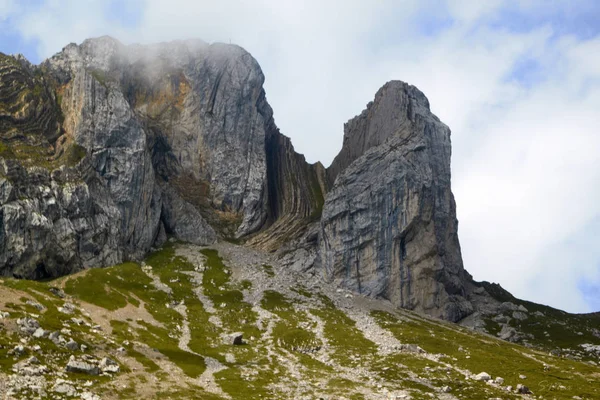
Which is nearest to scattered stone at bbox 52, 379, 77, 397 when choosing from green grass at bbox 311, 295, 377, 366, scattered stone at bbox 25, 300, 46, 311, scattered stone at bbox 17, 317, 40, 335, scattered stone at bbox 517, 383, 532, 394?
scattered stone at bbox 17, 317, 40, 335

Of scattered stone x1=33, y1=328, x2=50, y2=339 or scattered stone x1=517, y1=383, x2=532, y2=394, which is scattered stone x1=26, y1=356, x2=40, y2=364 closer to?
scattered stone x1=33, y1=328, x2=50, y2=339

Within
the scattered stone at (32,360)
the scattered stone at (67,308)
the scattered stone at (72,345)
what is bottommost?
the scattered stone at (32,360)

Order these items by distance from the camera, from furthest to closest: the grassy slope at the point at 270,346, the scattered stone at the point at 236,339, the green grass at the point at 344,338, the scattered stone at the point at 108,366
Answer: the scattered stone at the point at 236,339
the green grass at the point at 344,338
the grassy slope at the point at 270,346
the scattered stone at the point at 108,366

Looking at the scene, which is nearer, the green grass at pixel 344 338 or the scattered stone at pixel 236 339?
the green grass at pixel 344 338

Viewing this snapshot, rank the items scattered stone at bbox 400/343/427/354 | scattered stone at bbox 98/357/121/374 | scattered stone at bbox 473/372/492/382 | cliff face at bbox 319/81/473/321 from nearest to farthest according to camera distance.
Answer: scattered stone at bbox 98/357/121/374 → scattered stone at bbox 473/372/492/382 → scattered stone at bbox 400/343/427/354 → cliff face at bbox 319/81/473/321

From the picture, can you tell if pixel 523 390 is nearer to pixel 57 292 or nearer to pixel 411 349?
pixel 411 349

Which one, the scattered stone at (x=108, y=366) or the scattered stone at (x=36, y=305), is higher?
the scattered stone at (x=36, y=305)

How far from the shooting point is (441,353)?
113 metres

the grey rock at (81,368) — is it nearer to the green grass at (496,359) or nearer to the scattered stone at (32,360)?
the scattered stone at (32,360)

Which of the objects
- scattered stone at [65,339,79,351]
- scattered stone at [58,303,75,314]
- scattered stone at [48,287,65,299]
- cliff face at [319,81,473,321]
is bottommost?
scattered stone at [65,339,79,351]

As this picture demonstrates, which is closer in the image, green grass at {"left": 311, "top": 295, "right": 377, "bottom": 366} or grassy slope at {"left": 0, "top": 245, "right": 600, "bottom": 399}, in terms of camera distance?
grassy slope at {"left": 0, "top": 245, "right": 600, "bottom": 399}

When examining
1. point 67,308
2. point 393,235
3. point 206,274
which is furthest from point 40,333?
point 393,235

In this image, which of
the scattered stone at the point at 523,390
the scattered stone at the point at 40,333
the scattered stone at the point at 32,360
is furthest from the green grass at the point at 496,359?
the scattered stone at the point at 40,333

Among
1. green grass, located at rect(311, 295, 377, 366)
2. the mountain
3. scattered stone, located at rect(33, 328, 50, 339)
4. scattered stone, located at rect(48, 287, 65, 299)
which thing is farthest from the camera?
scattered stone, located at rect(48, 287, 65, 299)
